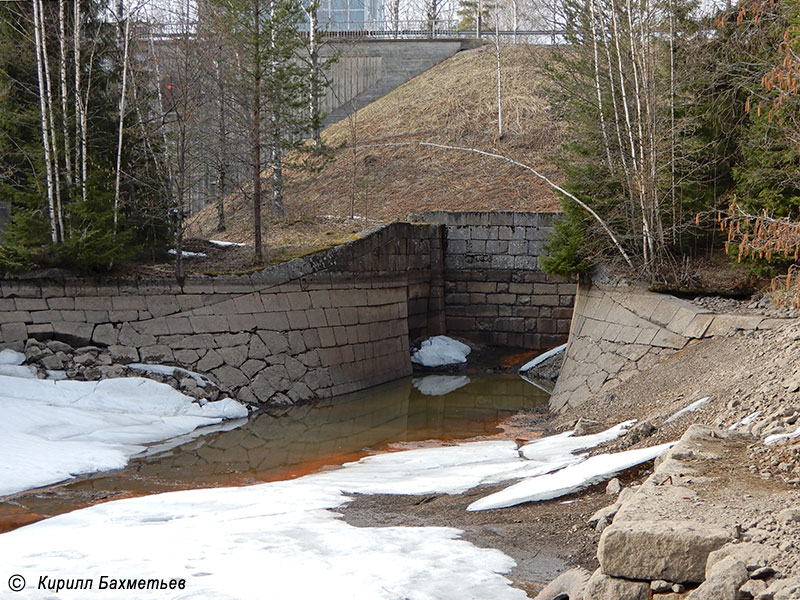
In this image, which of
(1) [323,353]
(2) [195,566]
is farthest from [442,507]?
(1) [323,353]

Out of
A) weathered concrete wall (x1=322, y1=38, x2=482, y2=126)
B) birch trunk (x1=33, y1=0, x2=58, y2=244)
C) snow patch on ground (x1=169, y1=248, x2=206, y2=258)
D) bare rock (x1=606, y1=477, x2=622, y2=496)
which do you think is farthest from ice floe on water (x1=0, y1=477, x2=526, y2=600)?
weathered concrete wall (x1=322, y1=38, x2=482, y2=126)

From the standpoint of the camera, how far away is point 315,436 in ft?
43.3

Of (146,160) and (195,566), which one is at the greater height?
(146,160)

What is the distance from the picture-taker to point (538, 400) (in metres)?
16.5

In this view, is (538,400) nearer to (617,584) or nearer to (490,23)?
(617,584)

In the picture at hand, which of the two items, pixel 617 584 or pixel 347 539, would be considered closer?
pixel 617 584

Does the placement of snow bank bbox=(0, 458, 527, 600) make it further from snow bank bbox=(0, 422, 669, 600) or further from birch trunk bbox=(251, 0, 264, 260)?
birch trunk bbox=(251, 0, 264, 260)

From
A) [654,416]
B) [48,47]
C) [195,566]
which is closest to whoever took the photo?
[195,566]

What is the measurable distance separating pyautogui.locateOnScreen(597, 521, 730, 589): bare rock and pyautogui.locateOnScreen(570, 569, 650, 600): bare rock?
0.04m

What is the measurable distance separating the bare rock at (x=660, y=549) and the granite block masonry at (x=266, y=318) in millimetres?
10817

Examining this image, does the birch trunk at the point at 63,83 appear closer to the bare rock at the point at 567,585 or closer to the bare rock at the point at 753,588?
the bare rock at the point at 567,585

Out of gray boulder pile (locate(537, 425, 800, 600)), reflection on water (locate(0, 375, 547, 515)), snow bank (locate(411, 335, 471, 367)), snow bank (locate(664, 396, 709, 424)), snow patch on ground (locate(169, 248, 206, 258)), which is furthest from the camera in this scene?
snow bank (locate(411, 335, 471, 367))

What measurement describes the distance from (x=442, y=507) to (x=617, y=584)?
3156 millimetres

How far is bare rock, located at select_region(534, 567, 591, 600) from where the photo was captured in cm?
502
